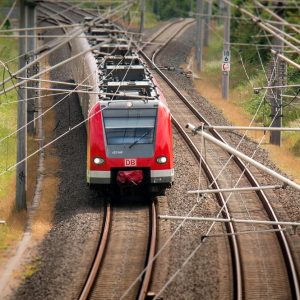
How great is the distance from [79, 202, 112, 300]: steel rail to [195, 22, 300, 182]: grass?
7679mm

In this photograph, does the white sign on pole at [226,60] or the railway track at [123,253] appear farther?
the white sign on pole at [226,60]

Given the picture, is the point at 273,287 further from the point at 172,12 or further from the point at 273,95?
the point at 172,12

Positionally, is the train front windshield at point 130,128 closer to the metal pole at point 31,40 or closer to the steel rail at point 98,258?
the steel rail at point 98,258

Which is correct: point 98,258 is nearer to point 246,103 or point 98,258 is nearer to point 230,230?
point 230,230

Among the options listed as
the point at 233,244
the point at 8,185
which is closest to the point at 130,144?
the point at 233,244

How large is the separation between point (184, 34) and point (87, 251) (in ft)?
159

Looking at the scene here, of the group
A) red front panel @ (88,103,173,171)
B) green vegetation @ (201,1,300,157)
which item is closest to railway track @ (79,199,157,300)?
red front panel @ (88,103,173,171)

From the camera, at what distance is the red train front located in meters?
20.8

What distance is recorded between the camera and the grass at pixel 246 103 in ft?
94.2

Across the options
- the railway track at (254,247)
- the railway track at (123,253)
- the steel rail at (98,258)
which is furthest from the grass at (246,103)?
the steel rail at (98,258)

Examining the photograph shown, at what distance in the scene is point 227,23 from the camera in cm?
3722

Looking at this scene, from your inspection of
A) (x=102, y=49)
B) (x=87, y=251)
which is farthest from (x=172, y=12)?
(x=87, y=251)

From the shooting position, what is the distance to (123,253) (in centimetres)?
1798

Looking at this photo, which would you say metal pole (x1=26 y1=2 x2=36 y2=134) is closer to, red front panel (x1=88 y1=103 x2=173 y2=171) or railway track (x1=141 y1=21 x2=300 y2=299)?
red front panel (x1=88 y1=103 x2=173 y2=171)
